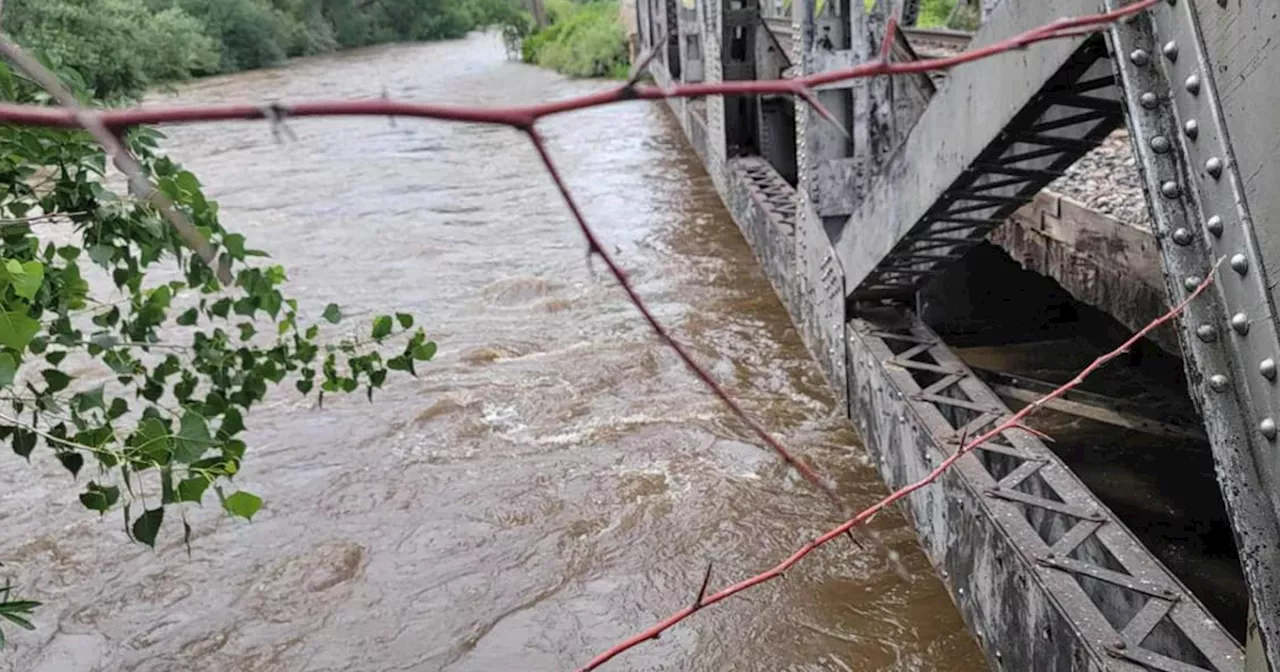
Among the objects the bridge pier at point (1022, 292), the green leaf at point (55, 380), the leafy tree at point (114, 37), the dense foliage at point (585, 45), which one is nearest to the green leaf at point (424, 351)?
the green leaf at point (55, 380)

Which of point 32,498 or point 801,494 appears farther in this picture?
point 32,498

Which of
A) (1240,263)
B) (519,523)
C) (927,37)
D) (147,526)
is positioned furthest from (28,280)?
(927,37)

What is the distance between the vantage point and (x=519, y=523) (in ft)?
19.6

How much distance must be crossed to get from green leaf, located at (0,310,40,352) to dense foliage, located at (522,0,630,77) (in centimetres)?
2887

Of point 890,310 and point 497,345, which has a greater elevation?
point 890,310

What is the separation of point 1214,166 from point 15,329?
2466 millimetres

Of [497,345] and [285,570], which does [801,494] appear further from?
[497,345]

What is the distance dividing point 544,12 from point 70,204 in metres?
2.70

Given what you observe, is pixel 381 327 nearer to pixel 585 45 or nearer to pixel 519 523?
pixel 519 523

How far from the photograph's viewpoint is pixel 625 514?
19.6ft

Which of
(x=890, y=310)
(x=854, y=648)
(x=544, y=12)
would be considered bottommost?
(x=854, y=648)

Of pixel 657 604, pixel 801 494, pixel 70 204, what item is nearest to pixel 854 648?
pixel 657 604

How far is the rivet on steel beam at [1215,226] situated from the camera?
7.91 feet

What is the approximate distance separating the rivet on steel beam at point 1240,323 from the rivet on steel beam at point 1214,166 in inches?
12.6
